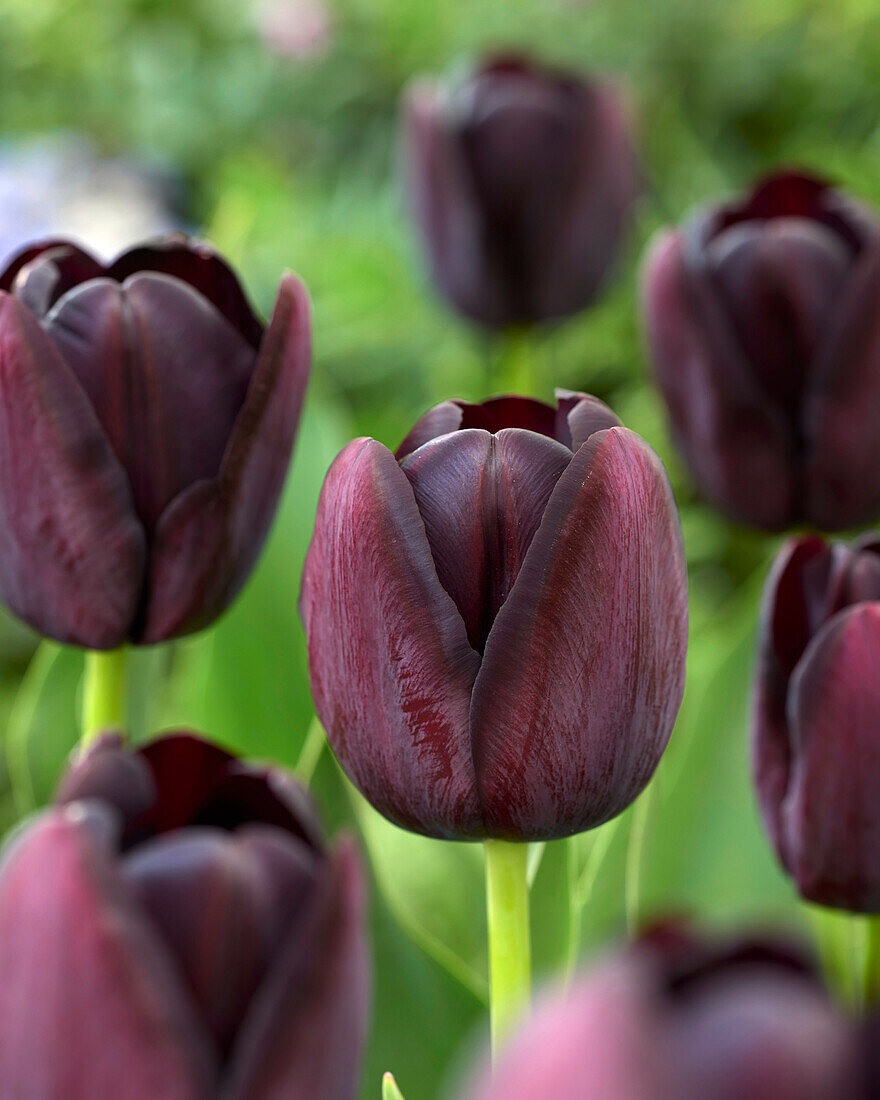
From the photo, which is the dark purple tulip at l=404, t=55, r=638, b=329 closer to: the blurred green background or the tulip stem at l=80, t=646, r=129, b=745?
the blurred green background

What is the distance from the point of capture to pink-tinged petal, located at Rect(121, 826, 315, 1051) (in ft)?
A: 0.67

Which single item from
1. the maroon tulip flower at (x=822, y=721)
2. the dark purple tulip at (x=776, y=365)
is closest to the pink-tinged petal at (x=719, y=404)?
the dark purple tulip at (x=776, y=365)

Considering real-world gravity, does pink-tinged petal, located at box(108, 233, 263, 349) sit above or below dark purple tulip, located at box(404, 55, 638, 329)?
above

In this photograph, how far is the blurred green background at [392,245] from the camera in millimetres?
457

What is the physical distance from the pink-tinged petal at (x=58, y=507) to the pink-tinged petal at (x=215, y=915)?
0.16 metres

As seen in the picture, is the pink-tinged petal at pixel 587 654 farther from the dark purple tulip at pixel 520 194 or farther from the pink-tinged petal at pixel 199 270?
the dark purple tulip at pixel 520 194

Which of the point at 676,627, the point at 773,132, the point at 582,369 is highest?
the point at 676,627

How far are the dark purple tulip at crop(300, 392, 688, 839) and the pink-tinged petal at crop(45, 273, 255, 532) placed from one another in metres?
0.08

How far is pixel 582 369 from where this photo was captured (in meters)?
1.38

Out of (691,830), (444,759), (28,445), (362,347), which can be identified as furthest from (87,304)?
(362,347)

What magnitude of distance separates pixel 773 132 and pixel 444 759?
64.6 inches

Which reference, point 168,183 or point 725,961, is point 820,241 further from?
point 168,183

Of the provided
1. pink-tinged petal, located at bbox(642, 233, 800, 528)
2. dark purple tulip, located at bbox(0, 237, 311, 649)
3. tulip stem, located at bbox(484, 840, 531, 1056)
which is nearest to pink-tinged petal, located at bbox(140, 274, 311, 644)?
dark purple tulip, located at bbox(0, 237, 311, 649)

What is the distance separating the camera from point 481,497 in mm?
291
